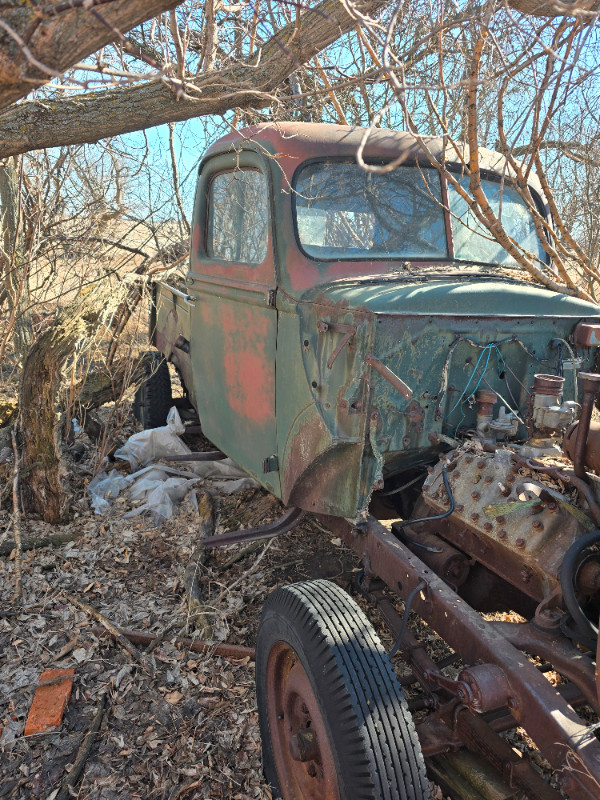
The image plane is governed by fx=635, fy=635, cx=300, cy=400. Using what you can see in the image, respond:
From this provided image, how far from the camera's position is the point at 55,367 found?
3947 millimetres

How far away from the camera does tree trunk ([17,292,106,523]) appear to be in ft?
12.9

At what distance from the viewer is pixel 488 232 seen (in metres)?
3.50

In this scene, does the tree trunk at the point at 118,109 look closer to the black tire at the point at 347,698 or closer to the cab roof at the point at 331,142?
the cab roof at the point at 331,142

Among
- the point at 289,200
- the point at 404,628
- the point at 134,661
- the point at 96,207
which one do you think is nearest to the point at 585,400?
the point at 404,628

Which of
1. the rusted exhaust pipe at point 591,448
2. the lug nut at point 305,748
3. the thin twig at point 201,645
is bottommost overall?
the thin twig at point 201,645

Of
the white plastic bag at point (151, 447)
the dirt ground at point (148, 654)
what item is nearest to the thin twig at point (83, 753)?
the dirt ground at point (148, 654)

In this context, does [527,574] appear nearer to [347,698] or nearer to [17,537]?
[347,698]

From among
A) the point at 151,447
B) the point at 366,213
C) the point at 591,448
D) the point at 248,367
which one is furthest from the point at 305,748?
the point at 151,447

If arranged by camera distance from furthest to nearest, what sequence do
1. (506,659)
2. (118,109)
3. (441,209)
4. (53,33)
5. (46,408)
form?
1. (46,408)
2. (441,209)
3. (118,109)
4. (506,659)
5. (53,33)

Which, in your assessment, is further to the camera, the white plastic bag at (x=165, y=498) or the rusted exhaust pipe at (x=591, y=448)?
the white plastic bag at (x=165, y=498)

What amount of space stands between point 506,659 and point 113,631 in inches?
82.3

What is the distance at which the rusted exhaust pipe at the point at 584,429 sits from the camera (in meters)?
1.90

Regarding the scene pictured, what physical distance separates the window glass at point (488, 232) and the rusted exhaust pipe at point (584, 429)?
61.1 inches

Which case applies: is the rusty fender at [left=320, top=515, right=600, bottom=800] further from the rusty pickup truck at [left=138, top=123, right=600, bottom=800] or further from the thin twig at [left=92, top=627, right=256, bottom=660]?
the thin twig at [left=92, top=627, right=256, bottom=660]
